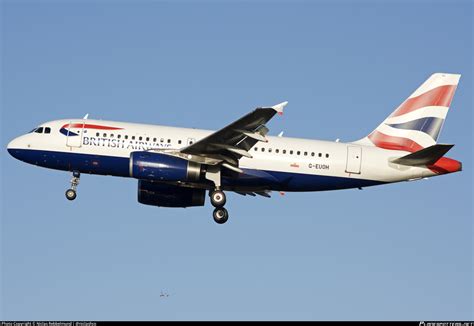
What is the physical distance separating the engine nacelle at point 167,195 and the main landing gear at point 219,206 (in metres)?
2.73

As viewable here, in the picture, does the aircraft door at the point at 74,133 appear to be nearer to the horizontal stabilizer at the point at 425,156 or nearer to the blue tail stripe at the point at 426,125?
the horizontal stabilizer at the point at 425,156

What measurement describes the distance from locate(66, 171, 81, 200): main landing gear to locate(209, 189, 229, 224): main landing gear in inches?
261

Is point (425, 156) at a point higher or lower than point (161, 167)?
higher

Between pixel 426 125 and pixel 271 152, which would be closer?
pixel 271 152

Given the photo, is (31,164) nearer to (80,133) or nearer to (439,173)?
(80,133)

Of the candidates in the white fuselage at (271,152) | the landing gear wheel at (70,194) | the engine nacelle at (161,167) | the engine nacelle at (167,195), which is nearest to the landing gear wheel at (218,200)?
the engine nacelle at (161,167)

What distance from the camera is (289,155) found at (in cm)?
4566

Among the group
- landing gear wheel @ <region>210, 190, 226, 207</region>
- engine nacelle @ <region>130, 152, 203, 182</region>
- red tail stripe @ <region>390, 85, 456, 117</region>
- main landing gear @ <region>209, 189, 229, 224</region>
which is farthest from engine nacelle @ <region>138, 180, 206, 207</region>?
red tail stripe @ <region>390, 85, 456, 117</region>

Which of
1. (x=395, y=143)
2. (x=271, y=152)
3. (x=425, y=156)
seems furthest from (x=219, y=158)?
(x=425, y=156)

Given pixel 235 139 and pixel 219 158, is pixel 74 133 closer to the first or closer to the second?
pixel 219 158

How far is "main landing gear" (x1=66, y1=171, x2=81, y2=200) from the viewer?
152 feet

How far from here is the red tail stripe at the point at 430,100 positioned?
160 feet

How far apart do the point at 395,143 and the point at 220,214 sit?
380 inches

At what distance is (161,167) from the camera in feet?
144
